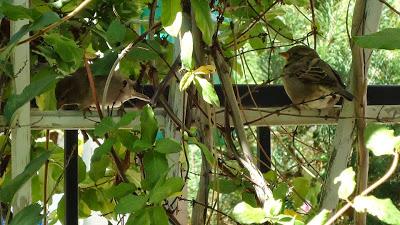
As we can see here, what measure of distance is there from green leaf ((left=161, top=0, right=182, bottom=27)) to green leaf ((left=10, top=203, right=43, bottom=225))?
0.28 metres

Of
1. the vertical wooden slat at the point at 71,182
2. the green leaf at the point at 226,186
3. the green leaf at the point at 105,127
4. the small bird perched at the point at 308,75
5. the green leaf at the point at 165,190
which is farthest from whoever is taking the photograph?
the small bird perched at the point at 308,75

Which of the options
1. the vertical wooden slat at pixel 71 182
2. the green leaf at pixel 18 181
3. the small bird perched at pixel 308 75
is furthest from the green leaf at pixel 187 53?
the small bird perched at pixel 308 75

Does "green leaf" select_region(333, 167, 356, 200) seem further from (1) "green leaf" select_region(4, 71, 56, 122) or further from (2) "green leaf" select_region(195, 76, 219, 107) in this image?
(1) "green leaf" select_region(4, 71, 56, 122)

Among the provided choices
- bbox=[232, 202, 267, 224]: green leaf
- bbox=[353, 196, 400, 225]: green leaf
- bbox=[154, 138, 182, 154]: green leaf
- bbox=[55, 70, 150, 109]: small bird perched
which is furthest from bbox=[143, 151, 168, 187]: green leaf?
bbox=[55, 70, 150, 109]: small bird perched

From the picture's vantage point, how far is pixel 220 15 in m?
1.06

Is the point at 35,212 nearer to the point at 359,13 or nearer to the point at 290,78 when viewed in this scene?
the point at 359,13

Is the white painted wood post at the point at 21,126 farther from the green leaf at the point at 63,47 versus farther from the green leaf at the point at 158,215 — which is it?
the green leaf at the point at 158,215

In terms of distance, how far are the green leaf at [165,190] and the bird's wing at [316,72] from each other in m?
1.35

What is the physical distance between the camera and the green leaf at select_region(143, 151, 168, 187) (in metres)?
0.77

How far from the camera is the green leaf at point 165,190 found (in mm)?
713

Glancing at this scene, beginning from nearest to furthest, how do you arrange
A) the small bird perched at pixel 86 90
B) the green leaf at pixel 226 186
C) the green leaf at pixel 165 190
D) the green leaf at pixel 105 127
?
the green leaf at pixel 165 190 < the green leaf at pixel 105 127 < the green leaf at pixel 226 186 < the small bird perched at pixel 86 90

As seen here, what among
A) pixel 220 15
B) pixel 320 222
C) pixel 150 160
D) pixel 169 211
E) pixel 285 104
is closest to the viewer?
pixel 320 222

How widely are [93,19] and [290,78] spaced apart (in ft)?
3.57

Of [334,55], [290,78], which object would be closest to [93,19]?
[290,78]
